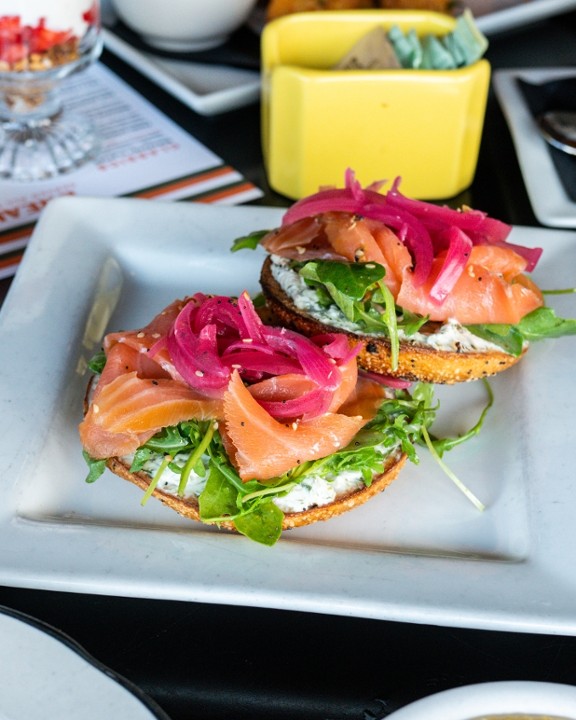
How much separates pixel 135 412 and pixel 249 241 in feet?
2.01

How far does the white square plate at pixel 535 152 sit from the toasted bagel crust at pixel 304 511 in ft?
3.38

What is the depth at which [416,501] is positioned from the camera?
1529mm

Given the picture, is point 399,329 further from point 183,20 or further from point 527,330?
point 183,20

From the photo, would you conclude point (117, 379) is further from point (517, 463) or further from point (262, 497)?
point (517, 463)

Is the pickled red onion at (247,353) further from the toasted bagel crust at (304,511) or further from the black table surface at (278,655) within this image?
the black table surface at (278,655)

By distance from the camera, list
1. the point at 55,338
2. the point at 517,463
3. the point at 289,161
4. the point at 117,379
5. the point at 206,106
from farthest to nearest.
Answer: the point at 206,106
the point at 289,161
the point at 55,338
the point at 517,463
the point at 117,379

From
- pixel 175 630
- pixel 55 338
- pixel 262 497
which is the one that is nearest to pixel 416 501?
pixel 262 497

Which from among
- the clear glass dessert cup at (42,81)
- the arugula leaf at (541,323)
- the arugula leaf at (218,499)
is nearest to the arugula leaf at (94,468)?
the arugula leaf at (218,499)

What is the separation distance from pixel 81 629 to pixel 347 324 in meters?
0.70

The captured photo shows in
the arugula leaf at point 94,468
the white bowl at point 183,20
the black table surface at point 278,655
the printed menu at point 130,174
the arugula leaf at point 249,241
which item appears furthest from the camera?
the white bowl at point 183,20

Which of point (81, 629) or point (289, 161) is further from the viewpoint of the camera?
point (289, 161)

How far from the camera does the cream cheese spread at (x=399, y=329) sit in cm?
164

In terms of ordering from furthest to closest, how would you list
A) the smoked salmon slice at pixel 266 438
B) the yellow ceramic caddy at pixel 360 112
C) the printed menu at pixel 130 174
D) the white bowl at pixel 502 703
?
1. the printed menu at pixel 130 174
2. the yellow ceramic caddy at pixel 360 112
3. the smoked salmon slice at pixel 266 438
4. the white bowl at pixel 502 703

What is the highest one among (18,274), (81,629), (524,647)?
(18,274)
